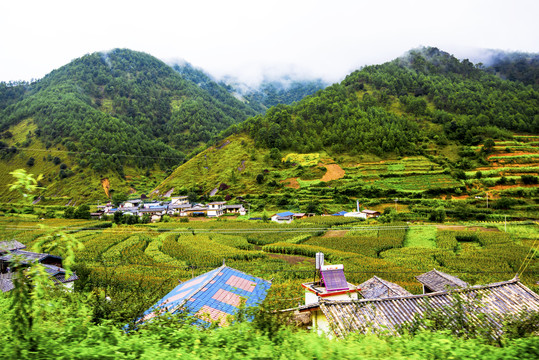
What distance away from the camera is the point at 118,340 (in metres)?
3.92

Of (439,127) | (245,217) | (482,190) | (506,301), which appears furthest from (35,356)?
(439,127)

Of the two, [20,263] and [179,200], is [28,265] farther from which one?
[179,200]

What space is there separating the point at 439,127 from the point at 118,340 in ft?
309

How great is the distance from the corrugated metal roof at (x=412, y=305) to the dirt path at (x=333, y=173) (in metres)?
56.4

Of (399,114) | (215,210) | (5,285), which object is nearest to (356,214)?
(215,210)

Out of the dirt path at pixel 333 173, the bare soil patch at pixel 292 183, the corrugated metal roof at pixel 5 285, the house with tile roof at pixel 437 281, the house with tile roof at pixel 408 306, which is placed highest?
the dirt path at pixel 333 173

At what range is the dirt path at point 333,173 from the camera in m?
65.4

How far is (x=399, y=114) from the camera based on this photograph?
91125 millimetres

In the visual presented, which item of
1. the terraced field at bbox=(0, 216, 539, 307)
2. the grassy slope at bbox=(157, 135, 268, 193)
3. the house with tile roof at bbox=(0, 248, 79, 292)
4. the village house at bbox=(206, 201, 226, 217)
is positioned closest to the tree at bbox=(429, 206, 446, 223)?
the terraced field at bbox=(0, 216, 539, 307)

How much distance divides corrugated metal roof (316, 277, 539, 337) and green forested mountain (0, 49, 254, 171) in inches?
3367

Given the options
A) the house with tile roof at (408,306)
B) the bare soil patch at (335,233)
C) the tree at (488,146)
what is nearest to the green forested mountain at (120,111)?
the bare soil patch at (335,233)

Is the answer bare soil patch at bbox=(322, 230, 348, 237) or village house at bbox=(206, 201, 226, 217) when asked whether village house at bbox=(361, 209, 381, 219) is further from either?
village house at bbox=(206, 201, 226, 217)

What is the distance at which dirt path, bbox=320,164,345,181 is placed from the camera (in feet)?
214

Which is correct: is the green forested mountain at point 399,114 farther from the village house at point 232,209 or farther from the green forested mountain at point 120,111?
the green forested mountain at point 120,111
